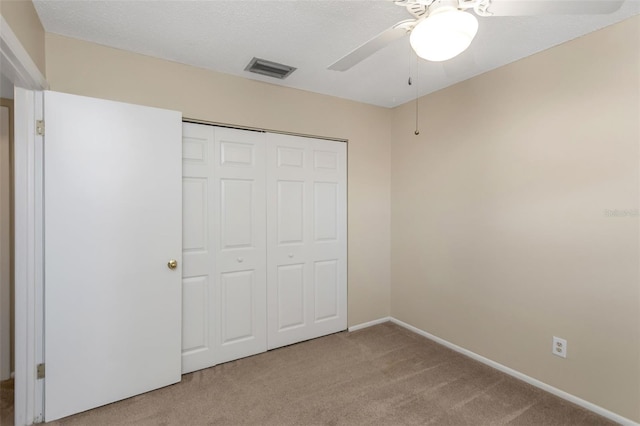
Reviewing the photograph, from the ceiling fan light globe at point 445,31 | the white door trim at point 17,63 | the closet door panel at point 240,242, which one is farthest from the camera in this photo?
the closet door panel at point 240,242

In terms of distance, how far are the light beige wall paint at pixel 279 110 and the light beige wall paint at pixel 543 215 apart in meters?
0.50

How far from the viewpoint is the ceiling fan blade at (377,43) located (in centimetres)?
137

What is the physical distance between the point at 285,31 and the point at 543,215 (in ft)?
7.21

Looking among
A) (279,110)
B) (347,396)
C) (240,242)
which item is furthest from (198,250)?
(347,396)

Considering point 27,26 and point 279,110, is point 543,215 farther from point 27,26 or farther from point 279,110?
point 27,26

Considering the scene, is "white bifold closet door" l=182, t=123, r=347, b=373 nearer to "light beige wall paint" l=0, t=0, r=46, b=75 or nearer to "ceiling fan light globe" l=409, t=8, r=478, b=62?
"light beige wall paint" l=0, t=0, r=46, b=75

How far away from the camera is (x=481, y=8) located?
1289mm

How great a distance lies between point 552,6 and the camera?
1.20 metres

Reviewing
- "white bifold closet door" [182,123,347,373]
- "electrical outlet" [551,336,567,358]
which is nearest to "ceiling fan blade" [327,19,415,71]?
"white bifold closet door" [182,123,347,373]

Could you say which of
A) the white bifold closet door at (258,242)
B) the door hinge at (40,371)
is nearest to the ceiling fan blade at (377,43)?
the white bifold closet door at (258,242)

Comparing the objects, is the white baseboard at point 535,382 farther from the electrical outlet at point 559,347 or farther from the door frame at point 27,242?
the door frame at point 27,242

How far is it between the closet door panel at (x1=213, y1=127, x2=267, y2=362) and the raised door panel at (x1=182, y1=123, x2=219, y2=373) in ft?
0.21

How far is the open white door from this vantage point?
190 cm

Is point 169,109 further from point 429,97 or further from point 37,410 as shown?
point 429,97
